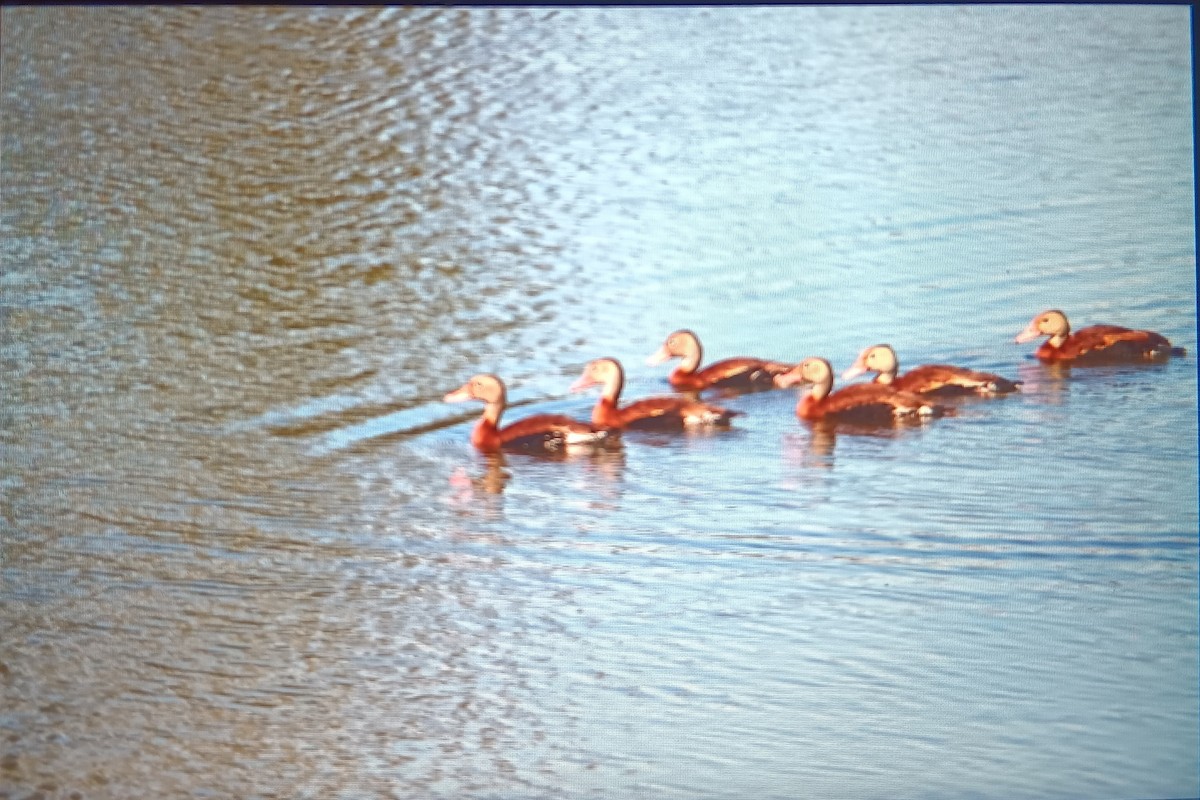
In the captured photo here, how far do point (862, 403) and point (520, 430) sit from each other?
2.34 ft

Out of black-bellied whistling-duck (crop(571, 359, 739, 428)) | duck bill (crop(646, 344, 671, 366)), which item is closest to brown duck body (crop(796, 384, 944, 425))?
black-bellied whistling-duck (crop(571, 359, 739, 428))

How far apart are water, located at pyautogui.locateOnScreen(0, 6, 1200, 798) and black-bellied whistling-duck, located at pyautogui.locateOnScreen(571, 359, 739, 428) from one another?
8 centimetres

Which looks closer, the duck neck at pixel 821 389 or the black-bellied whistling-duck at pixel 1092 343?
the black-bellied whistling-duck at pixel 1092 343

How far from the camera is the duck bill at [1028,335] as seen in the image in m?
4.39

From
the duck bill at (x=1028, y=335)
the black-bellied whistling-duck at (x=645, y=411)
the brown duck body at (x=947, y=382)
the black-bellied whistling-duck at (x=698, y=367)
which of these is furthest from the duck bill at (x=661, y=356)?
the duck bill at (x=1028, y=335)

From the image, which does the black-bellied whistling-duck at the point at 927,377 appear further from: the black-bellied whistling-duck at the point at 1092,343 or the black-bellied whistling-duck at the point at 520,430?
the black-bellied whistling-duck at the point at 520,430

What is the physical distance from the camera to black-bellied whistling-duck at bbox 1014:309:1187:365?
4.20 m

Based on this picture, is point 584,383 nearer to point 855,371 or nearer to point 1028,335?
point 855,371

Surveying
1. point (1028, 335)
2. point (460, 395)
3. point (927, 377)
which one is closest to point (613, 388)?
point (460, 395)

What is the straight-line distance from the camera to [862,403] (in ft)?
14.1

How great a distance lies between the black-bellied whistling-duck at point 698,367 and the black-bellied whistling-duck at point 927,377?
19cm

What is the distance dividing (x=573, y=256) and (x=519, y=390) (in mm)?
343

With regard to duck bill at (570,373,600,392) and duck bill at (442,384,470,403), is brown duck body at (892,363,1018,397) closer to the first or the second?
duck bill at (570,373,600,392)

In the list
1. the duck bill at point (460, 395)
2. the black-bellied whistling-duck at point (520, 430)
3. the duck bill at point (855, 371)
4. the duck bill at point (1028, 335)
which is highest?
the duck bill at point (1028, 335)
